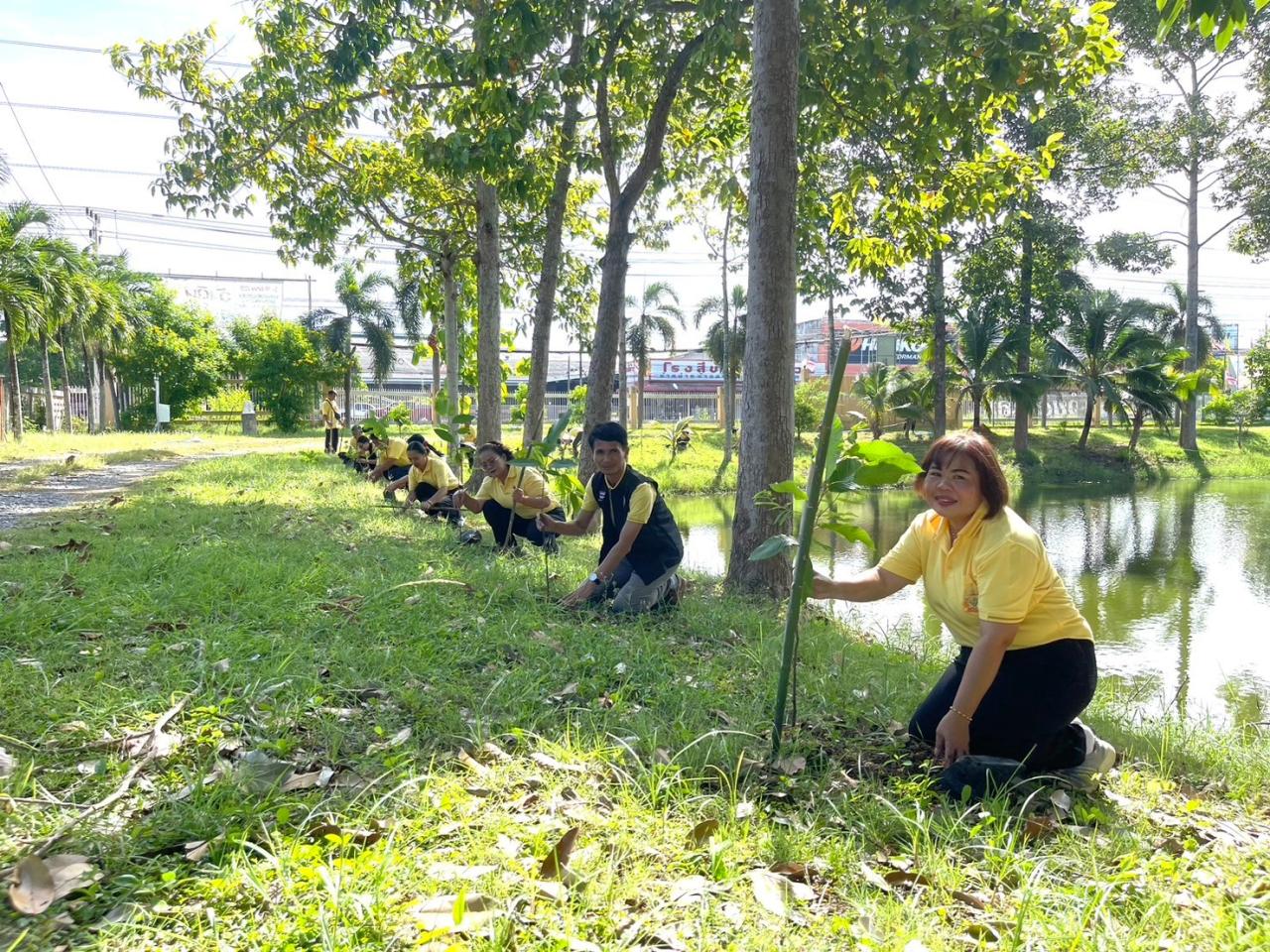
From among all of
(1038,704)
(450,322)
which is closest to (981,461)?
(1038,704)

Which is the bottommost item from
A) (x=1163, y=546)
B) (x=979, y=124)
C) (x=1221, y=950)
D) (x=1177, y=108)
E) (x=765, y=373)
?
(x=1163, y=546)

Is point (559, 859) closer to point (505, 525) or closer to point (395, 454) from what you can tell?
point (505, 525)

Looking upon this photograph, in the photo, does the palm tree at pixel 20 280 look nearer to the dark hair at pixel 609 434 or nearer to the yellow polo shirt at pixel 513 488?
the yellow polo shirt at pixel 513 488

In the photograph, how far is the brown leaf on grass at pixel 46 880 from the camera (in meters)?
1.93

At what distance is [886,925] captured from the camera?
81.4 inches

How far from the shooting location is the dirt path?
28.0ft

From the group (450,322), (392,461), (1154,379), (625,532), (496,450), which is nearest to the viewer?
(625,532)

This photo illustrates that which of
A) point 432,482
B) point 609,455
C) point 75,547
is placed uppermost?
point 609,455

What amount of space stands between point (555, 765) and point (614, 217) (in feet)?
23.0

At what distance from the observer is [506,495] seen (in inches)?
269

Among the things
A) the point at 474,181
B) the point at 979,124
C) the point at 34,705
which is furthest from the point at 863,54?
the point at 34,705

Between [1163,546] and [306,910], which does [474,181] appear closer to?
[306,910]

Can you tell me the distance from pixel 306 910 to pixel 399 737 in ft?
3.37

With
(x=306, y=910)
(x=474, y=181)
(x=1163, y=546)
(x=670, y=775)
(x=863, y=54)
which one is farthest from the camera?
(x=1163, y=546)
